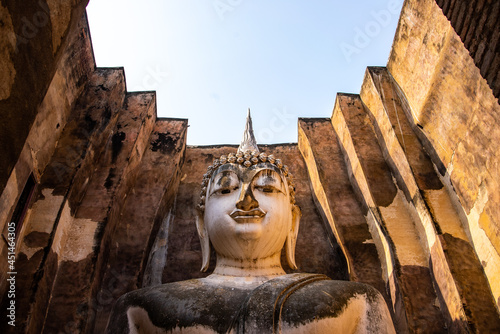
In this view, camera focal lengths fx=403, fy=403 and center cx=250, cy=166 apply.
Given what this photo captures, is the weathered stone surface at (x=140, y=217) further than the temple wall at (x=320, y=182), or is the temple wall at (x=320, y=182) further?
the weathered stone surface at (x=140, y=217)

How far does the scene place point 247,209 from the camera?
3934 mm

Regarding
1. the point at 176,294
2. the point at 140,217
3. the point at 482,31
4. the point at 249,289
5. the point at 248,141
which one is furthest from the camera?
the point at 248,141

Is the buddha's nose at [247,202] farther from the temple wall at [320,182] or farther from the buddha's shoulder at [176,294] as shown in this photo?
the temple wall at [320,182]

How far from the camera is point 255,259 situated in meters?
3.93

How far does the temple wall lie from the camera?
3.48m

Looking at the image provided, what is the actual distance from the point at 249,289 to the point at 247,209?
2.59 ft

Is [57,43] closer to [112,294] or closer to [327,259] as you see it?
[112,294]

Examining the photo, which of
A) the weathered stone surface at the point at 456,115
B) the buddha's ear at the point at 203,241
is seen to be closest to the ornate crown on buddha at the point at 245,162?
the buddha's ear at the point at 203,241

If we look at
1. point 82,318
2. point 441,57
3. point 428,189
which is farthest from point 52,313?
point 441,57

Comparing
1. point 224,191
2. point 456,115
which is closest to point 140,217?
point 224,191

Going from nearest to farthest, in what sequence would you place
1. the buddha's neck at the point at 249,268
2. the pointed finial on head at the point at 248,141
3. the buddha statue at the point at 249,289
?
the buddha statue at the point at 249,289 < the buddha's neck at the point at 249,268 < the pointed finial on head at the point at 248,141

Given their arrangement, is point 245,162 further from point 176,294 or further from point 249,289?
Result: point 176,294

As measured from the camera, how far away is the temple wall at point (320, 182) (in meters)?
3.48

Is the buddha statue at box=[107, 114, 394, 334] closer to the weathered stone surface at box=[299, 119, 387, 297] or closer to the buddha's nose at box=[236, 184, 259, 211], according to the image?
the buddha's nose at box=[236, 184, 259, 211]
